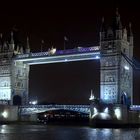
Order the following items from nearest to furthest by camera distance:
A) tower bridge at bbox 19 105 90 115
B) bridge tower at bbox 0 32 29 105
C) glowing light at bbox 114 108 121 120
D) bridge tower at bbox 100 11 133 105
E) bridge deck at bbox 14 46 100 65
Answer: glowing light at bbox 114 108 121 120 < bridge tower at bbox 100 11 133 105 < bridge deck at bbox 14 46 100 65 < tower bridge at bbox 19 105 90 115 < bridge tower at bbox 0 32 29 105

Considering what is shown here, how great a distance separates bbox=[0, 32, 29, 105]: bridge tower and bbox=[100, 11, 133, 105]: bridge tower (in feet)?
54.0

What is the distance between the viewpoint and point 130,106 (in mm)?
75188

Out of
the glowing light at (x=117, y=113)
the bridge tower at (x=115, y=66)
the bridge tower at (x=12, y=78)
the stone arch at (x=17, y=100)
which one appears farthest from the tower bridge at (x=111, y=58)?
the stone arch at (x=17, y=100)

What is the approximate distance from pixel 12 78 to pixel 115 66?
754 inches

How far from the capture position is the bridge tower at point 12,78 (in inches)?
3469

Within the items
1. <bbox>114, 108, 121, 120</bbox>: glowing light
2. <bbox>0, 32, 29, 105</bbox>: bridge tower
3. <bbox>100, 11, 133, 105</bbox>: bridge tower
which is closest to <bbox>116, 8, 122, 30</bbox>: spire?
<bbox>100, 11, 133, 105</bbox>: bridge tower

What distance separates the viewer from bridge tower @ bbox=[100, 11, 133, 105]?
2963 inches

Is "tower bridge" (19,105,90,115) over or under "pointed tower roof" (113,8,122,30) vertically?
under

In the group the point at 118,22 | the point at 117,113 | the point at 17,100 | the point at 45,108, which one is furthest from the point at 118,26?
the point at 17,100

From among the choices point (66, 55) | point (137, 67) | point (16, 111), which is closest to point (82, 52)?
point (66, 55)

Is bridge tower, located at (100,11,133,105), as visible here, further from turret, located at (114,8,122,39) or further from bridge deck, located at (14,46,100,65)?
bridge deck, located at (14,46,100,65)

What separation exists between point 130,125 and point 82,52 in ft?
38.2

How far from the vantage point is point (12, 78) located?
88125mm

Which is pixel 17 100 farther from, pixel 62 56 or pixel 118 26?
pixel 118 26
